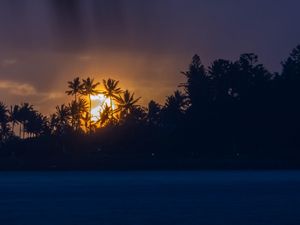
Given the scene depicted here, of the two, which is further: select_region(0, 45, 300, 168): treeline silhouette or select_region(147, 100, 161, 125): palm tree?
select_region(147, 100, 161, 125): palm tree

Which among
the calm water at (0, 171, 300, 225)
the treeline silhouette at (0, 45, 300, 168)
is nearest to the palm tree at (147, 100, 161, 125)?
the treeline silhouette at (0, 45, 300, 168)

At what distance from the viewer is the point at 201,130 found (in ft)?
290

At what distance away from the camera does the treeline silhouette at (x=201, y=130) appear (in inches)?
3460

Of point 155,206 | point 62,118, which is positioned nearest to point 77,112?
point 62,118

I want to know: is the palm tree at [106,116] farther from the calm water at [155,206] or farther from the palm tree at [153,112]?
the calm water at [155,206]

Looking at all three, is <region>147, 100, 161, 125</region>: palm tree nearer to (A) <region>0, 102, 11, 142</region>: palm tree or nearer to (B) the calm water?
(A) <region>0, 102, 11, 142</region>: palm tree

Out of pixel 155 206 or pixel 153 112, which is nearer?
pixel 155 206

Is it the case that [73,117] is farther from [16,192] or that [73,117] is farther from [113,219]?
[113,219]

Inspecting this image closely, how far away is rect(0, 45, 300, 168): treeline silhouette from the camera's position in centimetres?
8788

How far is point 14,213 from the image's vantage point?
30016mm

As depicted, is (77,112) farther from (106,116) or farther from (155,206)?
(155,206)

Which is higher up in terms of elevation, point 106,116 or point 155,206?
point 106,116

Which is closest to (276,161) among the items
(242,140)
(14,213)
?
(242,140)

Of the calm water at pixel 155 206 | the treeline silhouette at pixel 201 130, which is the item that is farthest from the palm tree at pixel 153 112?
the calm water at pixel 155 206
